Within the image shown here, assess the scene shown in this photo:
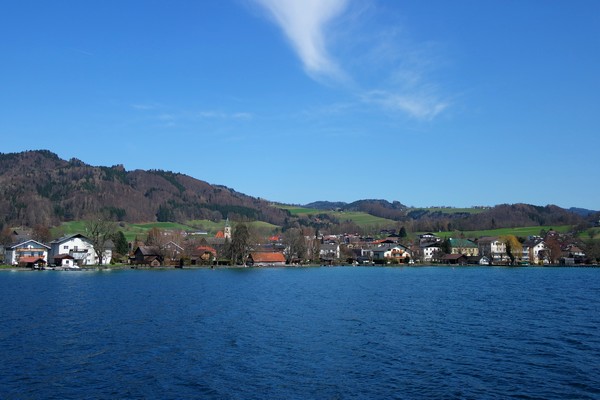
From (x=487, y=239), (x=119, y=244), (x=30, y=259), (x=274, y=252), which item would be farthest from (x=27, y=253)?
(x=487, y=239)

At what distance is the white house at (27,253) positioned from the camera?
101900 millimetres

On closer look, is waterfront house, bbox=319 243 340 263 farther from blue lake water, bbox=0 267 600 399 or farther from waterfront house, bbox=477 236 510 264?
blue lake water, bbox=0 267 600 399

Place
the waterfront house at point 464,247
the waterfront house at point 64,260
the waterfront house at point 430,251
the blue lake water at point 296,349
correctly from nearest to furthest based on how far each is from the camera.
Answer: the blue lake water at point 296,349 → the waterfront house at point 64,260 → the waterfront house at point 430,251 → the waterfront house at point 464,247

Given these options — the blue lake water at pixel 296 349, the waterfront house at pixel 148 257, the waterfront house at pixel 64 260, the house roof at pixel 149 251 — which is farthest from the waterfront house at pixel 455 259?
the blue lake water at pixel 296 349

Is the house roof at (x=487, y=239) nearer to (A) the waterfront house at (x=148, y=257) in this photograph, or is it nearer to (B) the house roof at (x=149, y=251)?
(A) the waterfront house at (x=148, y=257)

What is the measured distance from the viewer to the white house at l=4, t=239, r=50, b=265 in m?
102

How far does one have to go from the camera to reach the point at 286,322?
32.8 meters

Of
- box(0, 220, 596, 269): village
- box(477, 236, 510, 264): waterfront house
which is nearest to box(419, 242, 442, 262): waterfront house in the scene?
box(0, 220, 596, 269): village

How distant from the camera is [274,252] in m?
132

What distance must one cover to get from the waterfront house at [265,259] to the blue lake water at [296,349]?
77.8 m

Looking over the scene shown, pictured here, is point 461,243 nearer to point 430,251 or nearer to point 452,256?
point 430,251

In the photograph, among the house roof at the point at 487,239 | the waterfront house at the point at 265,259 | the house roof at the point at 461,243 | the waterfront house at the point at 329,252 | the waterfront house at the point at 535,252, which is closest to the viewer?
the waterfront house at the point at 265,259

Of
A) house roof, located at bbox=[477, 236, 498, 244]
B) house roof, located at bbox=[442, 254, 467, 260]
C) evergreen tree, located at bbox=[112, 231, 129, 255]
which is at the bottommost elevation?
house roof, located at bbox=[442, 254, 467, 260]

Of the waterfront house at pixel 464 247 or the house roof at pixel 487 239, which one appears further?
the house roof at pixel 487 239
